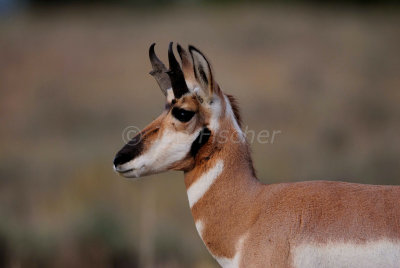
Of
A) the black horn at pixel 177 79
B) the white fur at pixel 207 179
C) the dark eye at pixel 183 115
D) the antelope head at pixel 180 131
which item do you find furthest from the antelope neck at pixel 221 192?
the black horn at pixel 177 79

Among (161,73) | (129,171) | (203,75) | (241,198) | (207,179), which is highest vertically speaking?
(203,75)

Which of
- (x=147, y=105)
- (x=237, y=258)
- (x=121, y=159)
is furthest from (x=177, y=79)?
(x=147, y=105)

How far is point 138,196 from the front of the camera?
15.4 m

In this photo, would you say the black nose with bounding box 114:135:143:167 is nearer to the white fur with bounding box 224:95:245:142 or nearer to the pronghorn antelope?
the pronghorn antelope

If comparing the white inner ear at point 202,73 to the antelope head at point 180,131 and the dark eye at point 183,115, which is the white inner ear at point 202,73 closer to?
the antelope head at point 180,131

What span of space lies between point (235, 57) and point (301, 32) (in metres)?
5.70

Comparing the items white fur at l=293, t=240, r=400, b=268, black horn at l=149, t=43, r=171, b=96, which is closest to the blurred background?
black horn at l=149, t=43, r=171, b=96

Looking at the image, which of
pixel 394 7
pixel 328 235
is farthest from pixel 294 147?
pixel 394 7

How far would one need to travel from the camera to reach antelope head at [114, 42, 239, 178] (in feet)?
17.9

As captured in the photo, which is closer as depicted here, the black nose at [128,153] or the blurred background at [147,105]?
the black nose at [128,153]

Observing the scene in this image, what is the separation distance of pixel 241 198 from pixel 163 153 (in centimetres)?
81

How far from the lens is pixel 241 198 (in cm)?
539

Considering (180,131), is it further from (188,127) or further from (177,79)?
(177,79)

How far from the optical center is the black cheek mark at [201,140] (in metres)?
5.48
